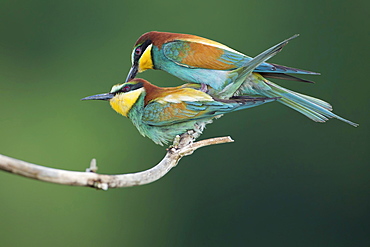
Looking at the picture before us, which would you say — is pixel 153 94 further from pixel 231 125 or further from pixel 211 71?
pixel 231 125

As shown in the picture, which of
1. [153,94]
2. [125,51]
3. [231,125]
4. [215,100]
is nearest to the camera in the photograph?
[215,100]

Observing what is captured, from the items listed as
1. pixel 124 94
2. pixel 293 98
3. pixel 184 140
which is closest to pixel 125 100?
pixel 124 94

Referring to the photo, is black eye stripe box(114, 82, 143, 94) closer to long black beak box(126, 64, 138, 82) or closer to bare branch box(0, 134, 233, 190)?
long black beak box(126, 64, 138, 82)

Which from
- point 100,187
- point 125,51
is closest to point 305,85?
point 125,51

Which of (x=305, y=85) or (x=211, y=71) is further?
(x=305, y=85)

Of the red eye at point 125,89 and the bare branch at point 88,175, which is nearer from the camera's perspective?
the bare branch at point 88,175

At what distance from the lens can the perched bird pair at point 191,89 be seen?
160cm

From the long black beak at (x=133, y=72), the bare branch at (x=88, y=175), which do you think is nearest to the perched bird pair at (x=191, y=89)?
the long black beak at (x=133, y=72)

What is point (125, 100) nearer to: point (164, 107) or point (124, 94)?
point (124, 94)

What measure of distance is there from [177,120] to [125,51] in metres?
1.42

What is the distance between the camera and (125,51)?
9.79 ft

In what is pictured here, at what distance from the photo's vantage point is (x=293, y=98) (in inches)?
67.0

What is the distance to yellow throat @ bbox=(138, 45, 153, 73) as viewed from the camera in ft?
5.59

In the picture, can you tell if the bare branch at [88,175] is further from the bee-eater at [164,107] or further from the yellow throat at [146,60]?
the yellow throat at [146,60]
